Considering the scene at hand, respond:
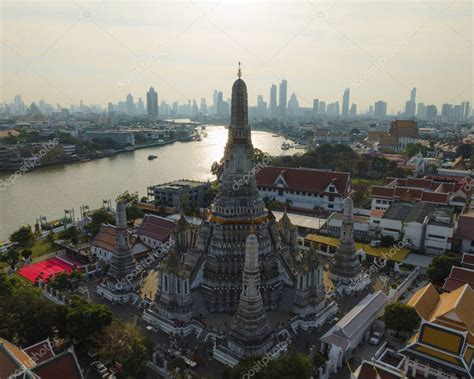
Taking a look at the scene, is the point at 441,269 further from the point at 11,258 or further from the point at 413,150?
the point at 413,150

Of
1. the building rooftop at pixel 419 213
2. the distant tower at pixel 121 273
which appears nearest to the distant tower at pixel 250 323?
the distant tower at pixel 121 273

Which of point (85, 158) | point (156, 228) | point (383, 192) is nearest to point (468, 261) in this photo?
point (383, 192)

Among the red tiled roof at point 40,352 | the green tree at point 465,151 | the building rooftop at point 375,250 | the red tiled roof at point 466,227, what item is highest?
the green tree at point 465,151

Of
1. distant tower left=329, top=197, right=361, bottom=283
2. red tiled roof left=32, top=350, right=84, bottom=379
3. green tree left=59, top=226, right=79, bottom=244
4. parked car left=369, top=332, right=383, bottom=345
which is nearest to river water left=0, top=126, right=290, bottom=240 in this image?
green tree left=59, top=226, right=79, bottom=244

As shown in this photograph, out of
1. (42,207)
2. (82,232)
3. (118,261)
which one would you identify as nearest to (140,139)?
(42,207)

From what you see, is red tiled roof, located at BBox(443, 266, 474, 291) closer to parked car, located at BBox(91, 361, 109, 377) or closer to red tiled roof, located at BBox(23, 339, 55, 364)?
parked car, located at BBox(91, 361, 109, 377)

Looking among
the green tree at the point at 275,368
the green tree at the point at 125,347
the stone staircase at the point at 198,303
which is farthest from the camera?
the stone staircase at the point at 198,303

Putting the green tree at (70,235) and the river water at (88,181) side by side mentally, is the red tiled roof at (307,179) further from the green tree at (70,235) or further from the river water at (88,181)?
the green tree at (70,235)
